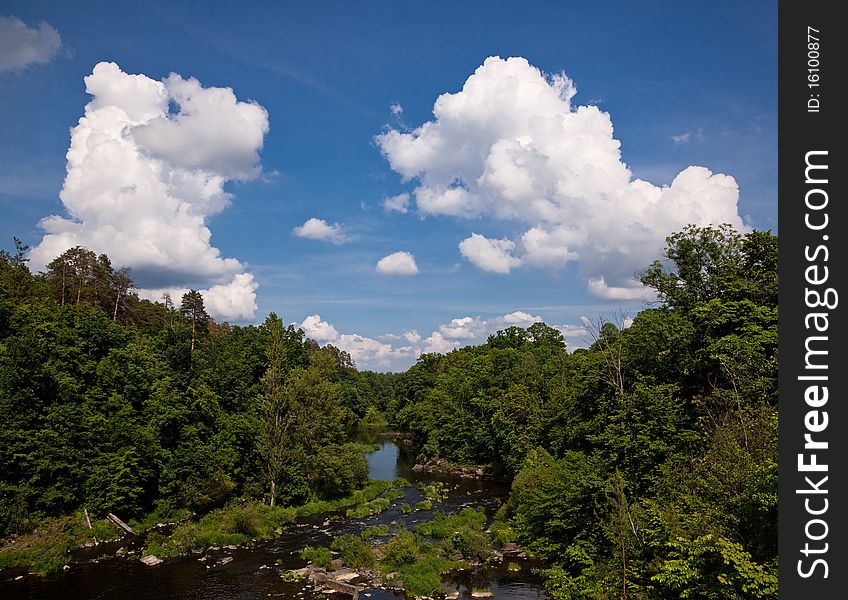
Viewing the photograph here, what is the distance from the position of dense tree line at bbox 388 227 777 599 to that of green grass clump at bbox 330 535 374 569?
10.5m

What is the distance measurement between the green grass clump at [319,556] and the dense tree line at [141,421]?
1492 centimetres

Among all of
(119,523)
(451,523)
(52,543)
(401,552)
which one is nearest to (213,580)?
(401,552)

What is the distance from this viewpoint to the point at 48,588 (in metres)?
30.5

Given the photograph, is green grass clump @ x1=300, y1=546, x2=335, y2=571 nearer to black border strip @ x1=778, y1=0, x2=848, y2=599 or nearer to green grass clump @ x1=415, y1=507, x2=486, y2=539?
green grass clump @ x1=415, y1=507, x2=486, y2=539

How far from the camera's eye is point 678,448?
25766mm

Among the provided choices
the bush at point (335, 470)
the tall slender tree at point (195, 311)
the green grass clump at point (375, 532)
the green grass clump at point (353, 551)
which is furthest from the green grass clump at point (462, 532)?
the tall slender tree at point (195, 311)

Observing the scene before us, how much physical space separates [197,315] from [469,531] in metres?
59.9

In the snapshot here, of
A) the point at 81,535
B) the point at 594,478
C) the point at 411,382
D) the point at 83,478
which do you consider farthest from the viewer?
the point at 411,382

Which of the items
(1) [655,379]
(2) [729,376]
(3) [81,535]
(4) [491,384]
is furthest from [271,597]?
(4) [491,384]

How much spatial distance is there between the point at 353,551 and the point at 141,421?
23280 mm

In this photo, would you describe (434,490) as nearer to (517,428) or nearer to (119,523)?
(517,428)

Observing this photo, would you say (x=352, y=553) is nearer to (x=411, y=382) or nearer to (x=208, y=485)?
(x=208, y=485)

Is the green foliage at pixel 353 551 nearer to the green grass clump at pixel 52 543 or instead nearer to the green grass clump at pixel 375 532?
the green grass clump at pixel 375 532

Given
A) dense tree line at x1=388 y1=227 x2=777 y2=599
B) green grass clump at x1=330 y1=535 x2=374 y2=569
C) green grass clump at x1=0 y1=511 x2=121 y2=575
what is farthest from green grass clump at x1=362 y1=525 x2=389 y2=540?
green grass clump at x1=0 y1=511 x2=121 y2=575
